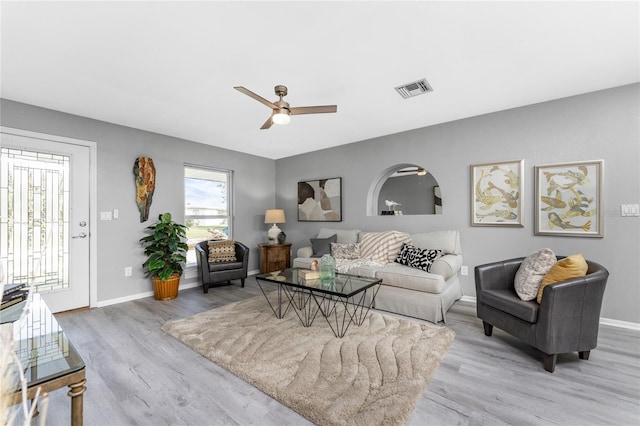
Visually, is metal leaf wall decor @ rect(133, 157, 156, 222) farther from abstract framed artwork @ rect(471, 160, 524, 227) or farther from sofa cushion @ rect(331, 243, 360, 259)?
abstract framed artwork @ rect(471, 160, 524, 227)

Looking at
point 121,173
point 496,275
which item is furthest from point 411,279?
point 121,173

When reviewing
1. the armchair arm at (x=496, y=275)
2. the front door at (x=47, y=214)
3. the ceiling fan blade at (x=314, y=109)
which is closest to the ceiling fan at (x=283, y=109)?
the ceiling fan blade at (x=314, y=109)

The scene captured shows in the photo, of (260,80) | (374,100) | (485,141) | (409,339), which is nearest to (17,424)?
(409,339)

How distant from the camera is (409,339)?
103 inches

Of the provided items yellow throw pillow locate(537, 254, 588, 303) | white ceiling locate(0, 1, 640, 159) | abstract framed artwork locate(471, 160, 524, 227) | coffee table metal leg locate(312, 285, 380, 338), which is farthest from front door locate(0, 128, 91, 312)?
abstract framed artwork locate(471, 160, 524, 227)

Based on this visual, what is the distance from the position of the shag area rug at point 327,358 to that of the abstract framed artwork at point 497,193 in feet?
5.41

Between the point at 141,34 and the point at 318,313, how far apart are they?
9.86 feet

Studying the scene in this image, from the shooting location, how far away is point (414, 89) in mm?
2932

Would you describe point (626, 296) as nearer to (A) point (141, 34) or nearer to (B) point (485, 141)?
(B) point (485, 141)

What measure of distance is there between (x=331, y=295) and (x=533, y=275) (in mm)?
1768

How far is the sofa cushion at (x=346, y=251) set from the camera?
167 inches

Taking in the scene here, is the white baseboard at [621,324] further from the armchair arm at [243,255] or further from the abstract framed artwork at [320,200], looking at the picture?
the armchair arm at [243,255]

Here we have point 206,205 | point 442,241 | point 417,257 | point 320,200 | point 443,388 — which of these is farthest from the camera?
point 320,200

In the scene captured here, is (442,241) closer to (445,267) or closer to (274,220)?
(445,267)
